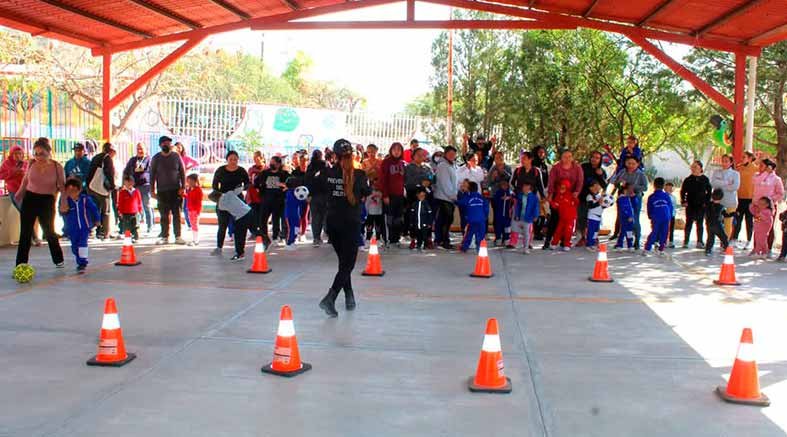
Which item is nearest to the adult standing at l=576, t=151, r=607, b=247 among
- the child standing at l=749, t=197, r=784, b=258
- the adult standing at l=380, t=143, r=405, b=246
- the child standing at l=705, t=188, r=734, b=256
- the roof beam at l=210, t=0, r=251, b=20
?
the child standing at l=705, t=188, r=734, b=256

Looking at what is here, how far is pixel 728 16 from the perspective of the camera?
41.6 feet

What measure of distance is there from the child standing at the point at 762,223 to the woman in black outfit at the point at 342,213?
7905 millimetres

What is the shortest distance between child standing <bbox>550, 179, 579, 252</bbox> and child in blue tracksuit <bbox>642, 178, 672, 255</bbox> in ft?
4.27

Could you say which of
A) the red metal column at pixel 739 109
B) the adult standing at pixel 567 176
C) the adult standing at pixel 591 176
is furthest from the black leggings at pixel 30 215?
the red metal column at pixel 739 109

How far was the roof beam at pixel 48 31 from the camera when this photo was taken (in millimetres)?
13113

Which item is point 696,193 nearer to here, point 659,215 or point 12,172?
point 659,215

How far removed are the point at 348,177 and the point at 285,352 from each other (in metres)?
2.42

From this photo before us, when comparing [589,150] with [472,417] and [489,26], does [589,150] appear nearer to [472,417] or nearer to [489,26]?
[489,26]

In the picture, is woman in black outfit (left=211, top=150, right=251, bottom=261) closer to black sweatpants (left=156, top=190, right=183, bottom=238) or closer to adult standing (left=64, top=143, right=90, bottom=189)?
black sweatpants (left=156, top=190, right=183, bottom=238)

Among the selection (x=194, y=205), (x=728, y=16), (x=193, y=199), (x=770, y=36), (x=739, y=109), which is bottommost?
(x=194, y=205)

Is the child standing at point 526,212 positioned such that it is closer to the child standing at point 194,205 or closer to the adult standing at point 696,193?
the adult standing at point 696,193

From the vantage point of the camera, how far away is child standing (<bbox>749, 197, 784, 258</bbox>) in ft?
40.4

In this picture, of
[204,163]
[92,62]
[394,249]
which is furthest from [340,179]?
[92,62]

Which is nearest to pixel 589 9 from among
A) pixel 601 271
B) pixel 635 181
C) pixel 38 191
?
pixel 635 181
